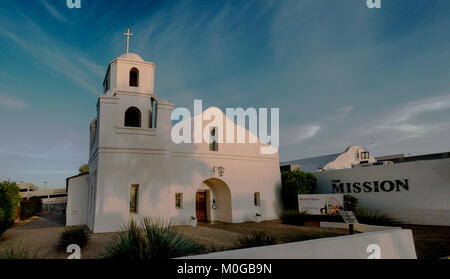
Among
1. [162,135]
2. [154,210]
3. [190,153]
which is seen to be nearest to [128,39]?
[162,135]

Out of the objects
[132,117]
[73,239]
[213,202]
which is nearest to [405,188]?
[213,202]

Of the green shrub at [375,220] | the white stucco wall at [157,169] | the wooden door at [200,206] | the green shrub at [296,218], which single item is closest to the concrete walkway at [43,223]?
the white stucco wall at [157,169]

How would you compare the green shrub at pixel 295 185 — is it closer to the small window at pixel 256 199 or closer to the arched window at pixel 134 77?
the small window at pixel 256 199

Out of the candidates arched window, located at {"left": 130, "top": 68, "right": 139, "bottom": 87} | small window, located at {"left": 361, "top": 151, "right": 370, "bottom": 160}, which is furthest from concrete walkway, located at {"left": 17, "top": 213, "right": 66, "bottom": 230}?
small window, located at {"left": 361, "top": 151, "right": 370, "bottom": 160}

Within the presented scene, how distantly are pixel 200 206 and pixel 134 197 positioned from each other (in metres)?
6.25

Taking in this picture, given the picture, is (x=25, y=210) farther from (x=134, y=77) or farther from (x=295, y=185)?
(x=295, y=185)

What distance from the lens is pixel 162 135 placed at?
557 inches

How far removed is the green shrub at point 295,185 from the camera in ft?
58.5

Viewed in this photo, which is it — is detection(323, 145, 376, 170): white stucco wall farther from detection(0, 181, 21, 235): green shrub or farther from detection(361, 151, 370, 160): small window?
detection(0, 181, 21, 235): green shrub

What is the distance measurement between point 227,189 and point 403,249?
11.2 m

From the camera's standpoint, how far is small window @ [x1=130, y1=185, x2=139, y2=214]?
13180 millimetres

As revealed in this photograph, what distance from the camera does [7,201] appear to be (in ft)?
40.7

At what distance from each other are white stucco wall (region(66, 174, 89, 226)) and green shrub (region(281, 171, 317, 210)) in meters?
12.5
